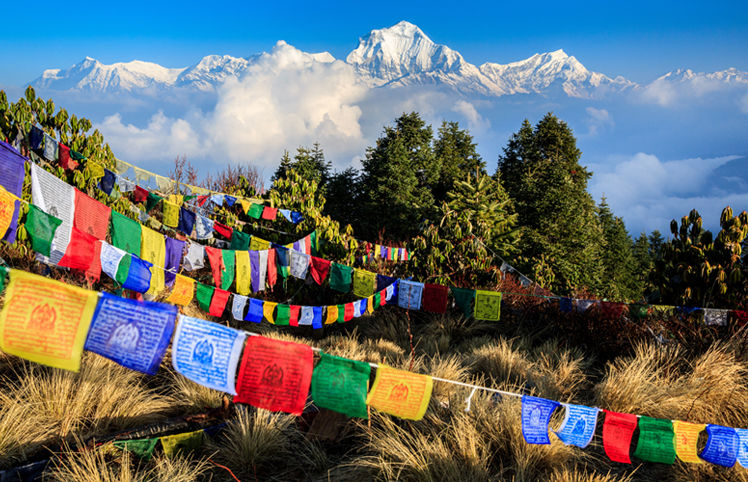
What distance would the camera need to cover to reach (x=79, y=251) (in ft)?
14.8

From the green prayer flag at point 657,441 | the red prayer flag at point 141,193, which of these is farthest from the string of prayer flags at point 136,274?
the red prayer flag at point 141,193

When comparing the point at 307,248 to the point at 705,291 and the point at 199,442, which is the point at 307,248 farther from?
the point at 705,291

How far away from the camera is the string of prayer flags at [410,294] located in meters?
7.99

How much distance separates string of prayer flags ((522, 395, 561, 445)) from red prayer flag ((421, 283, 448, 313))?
3872mm

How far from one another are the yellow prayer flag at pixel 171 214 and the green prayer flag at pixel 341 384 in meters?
7.24

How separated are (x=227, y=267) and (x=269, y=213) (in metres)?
5.09

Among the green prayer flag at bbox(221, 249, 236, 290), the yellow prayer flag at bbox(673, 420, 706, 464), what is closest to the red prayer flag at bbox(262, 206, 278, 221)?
the green prayer flag at bbox(221, 249, 236, 290)

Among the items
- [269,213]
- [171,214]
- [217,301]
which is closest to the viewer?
[217,301]

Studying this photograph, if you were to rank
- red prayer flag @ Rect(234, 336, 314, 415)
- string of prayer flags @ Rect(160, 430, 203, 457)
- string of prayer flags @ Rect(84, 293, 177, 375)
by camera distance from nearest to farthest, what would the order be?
string of prayer flags @ Rect(84, 293, 177, 375) < red prayer flag @ Rect(234, 336, 314, 415) < string of prayer flags @ Rect(160, 430, 203, 457)

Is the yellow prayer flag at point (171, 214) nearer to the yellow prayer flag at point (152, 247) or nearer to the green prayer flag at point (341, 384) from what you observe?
the yellow prayer flag at point (152, 247)

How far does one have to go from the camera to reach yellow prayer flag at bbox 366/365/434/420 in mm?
3822

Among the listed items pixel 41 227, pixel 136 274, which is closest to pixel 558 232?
pixel 136 274

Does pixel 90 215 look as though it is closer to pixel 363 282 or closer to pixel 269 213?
pixel 363 282

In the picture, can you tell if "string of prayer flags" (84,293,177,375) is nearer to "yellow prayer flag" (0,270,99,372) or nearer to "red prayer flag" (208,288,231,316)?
"yellow prayer flag" (0,270,99,372)
